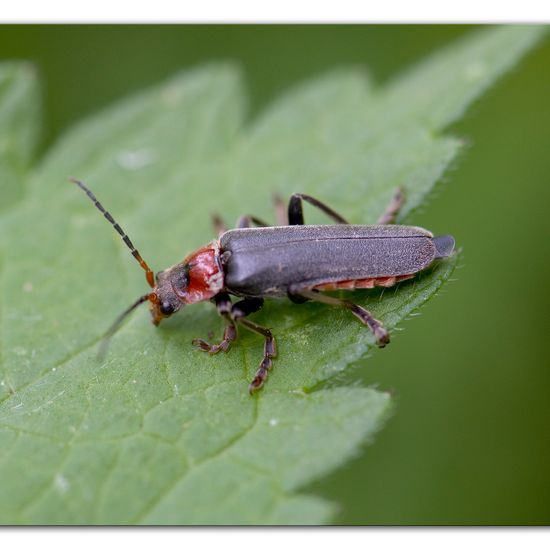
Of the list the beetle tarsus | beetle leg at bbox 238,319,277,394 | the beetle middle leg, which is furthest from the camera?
the beetle tarsus

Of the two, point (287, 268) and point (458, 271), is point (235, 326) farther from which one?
point (458, 271)

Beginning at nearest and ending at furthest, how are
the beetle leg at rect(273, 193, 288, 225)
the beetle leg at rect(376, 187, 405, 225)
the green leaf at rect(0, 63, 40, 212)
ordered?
the beetle leg at rect(376, 187, 405, 225), the beetle leg at rect(273, 193, 288, 225), the green leaf at rect(0, 63, 40, 212)

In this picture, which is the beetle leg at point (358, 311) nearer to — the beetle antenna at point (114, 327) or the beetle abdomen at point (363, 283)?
the beetle abdomen at point (363, 283)

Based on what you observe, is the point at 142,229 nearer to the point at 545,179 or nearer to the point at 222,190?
the point at 222,190

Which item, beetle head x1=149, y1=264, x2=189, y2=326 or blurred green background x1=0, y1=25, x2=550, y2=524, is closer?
beetle head x1=149, y1=264, x2=189, y2=326

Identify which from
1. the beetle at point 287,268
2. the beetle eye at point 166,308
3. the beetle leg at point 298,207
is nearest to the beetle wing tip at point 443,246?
the beetle at point 287,268

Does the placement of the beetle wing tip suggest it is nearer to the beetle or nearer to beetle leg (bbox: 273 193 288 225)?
the beetle

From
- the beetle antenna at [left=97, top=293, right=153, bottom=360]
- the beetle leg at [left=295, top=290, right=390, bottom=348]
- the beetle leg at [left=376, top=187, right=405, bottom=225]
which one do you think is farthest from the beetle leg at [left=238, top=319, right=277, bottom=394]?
the beetle leg at [left=376, top=187, right=405, bottom=225]

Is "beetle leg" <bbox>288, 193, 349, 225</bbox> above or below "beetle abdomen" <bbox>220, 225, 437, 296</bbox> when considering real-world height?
above
